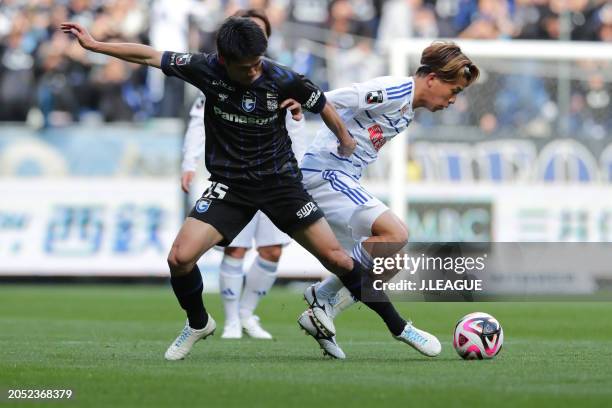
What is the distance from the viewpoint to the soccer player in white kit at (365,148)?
8602 millimetres

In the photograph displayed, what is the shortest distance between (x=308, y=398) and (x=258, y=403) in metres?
0.30

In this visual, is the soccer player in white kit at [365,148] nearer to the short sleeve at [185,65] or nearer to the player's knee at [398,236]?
the player's knee at [398,236]

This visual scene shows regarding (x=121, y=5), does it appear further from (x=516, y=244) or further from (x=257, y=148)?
(x=257, y=148)

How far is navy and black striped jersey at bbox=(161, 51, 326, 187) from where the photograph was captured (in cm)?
782

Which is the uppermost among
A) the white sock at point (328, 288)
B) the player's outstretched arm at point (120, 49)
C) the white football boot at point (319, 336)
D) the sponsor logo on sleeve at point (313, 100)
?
the player's outstretched arm at point (120, 49)

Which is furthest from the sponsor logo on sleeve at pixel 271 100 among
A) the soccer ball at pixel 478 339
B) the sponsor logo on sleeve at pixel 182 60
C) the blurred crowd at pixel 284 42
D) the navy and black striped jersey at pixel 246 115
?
the blurred crowd at pixel 284 42

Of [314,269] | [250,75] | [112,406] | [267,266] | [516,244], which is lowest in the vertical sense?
[314,269]

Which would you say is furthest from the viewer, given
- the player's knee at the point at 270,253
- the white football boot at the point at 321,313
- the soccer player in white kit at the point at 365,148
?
the player's knee at the point at 270,253

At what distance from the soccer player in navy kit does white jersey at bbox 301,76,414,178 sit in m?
0.69

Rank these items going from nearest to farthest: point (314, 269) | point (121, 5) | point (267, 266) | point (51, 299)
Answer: point (267, 266)
point (51, 299)
point (314, 269)
point (121, 5)

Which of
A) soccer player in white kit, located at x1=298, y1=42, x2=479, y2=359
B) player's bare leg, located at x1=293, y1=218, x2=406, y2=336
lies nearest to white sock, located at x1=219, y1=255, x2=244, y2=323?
soccer player in white kit, located at x1=298, y1=42, x2=479, y2=359

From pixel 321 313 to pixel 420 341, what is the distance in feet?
2.25

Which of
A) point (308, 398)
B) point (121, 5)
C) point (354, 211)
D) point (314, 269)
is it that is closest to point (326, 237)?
point (354, 211)

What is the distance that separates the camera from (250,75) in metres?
7.70
